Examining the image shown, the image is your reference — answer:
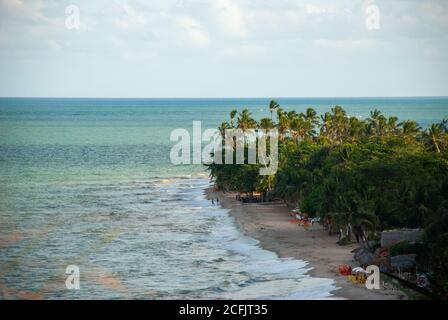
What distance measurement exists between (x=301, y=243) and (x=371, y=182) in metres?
9.01

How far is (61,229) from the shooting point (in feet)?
310

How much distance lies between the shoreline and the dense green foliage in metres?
2.19

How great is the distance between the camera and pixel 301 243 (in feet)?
263

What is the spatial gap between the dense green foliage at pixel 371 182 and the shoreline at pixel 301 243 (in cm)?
219

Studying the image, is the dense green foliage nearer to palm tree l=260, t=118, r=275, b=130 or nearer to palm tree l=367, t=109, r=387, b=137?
palm tree l=367, t=109, r=387, b=137

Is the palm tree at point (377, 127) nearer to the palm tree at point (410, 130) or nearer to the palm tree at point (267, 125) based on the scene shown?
the palm tree at point (410, 130)

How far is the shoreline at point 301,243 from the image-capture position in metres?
59.4

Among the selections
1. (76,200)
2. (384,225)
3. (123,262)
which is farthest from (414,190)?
(76,200)

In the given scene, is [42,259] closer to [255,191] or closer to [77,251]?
[77,251]

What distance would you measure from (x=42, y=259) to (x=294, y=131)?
6580cm
